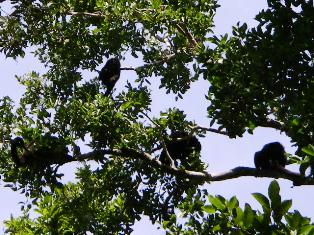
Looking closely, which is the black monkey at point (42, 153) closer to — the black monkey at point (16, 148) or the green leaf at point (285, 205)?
the black monkey at point (16, 148)

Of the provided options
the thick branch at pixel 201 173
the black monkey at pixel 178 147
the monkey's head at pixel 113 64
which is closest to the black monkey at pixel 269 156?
the thick branch at pixel 201 173

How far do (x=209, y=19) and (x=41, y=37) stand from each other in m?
4.03

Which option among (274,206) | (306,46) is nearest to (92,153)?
(306,46)

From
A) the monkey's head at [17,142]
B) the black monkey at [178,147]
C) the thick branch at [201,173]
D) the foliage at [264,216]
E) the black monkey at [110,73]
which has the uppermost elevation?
the black monkey at [110,73]

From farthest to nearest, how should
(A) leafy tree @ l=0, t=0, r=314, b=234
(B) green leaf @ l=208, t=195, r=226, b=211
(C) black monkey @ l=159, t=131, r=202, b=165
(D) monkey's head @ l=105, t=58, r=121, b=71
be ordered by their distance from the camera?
(D) monkey's head @ l=105, t=58, r=121, b=71
(C) black monkey @ l=159, t=131, r=202, b=165
(A) leafy tree @ l=0, t=0, r=314, b=234
(B) green leaf @ l=208, t=195, r=226, b=211

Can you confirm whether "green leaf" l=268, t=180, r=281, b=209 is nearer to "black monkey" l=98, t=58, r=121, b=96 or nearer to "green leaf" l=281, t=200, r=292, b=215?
"green leaf" l=281, t=200, r=292, b=215

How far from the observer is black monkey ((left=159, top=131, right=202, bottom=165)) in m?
10.2

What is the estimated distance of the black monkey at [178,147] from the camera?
10227 millimetres

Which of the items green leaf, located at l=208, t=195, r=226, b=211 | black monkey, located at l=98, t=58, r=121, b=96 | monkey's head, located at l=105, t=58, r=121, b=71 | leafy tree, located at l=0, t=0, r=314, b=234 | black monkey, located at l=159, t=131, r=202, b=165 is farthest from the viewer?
monkey's head, located at l=105, t=58, r=121, b=71

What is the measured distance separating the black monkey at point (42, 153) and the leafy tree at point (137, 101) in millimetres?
53

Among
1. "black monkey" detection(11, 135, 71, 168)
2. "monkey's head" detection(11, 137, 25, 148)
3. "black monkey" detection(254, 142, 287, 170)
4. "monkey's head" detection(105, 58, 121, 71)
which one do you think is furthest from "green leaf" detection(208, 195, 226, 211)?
"monkey's head" detection(105, 58, 121, 71)

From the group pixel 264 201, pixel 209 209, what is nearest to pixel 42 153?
pixel 209 209

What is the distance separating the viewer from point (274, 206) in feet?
9.61

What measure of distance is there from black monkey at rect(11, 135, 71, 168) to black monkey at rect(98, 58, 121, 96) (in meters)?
2.30
